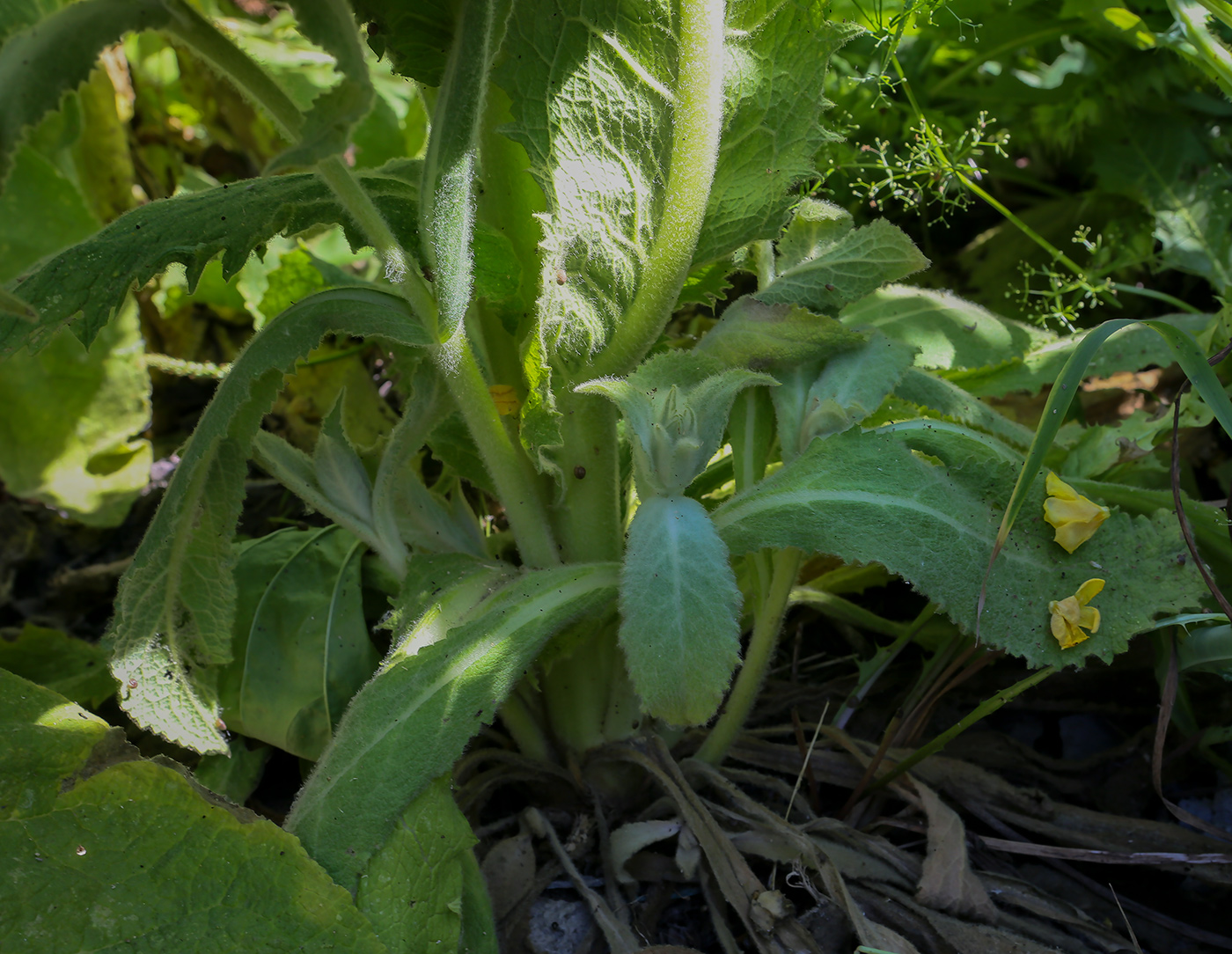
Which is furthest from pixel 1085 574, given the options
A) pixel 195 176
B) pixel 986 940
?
pixel 195 176

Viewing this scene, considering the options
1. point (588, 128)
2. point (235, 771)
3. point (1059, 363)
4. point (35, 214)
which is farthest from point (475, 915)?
point (35, 214)

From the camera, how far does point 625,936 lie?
1.00 meters

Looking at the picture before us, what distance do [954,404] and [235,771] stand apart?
40.6 inches

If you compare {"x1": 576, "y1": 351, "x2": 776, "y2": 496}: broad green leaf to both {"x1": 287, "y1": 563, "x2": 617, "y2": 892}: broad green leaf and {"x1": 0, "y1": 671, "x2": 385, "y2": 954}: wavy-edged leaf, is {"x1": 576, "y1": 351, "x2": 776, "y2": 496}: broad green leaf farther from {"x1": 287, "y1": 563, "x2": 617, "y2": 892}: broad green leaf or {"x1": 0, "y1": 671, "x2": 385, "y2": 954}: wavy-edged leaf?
{"x1": 0, "y1": 671, "x2": 385, "y2": 954}: wavy-edged leaf

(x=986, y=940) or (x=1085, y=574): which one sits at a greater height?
(x=1085, y=574)

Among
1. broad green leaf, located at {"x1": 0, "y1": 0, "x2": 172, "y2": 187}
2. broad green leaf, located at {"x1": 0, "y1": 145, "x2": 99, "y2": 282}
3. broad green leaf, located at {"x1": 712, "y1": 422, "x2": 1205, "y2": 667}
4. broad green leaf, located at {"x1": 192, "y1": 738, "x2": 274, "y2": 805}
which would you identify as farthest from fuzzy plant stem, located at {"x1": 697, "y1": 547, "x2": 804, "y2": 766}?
broad green leaf, located at {"x1": 0, "y1": 145, "x2": 99, "y2": 282}

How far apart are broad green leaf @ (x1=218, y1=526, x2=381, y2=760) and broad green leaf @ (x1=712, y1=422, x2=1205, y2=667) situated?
20.9 inches

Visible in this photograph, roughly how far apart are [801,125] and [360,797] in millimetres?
883

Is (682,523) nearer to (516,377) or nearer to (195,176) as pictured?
(516,377)

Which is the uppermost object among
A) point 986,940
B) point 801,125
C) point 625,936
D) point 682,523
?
point 801,125

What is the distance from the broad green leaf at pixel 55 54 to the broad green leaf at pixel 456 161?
26 centimetres

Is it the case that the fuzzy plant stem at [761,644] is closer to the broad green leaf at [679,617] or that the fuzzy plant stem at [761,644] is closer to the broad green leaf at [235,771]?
the broad green leaf at [679,617]

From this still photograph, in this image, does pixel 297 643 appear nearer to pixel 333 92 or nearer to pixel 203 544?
pixel 203 544

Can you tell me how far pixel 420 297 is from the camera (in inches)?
40.9
